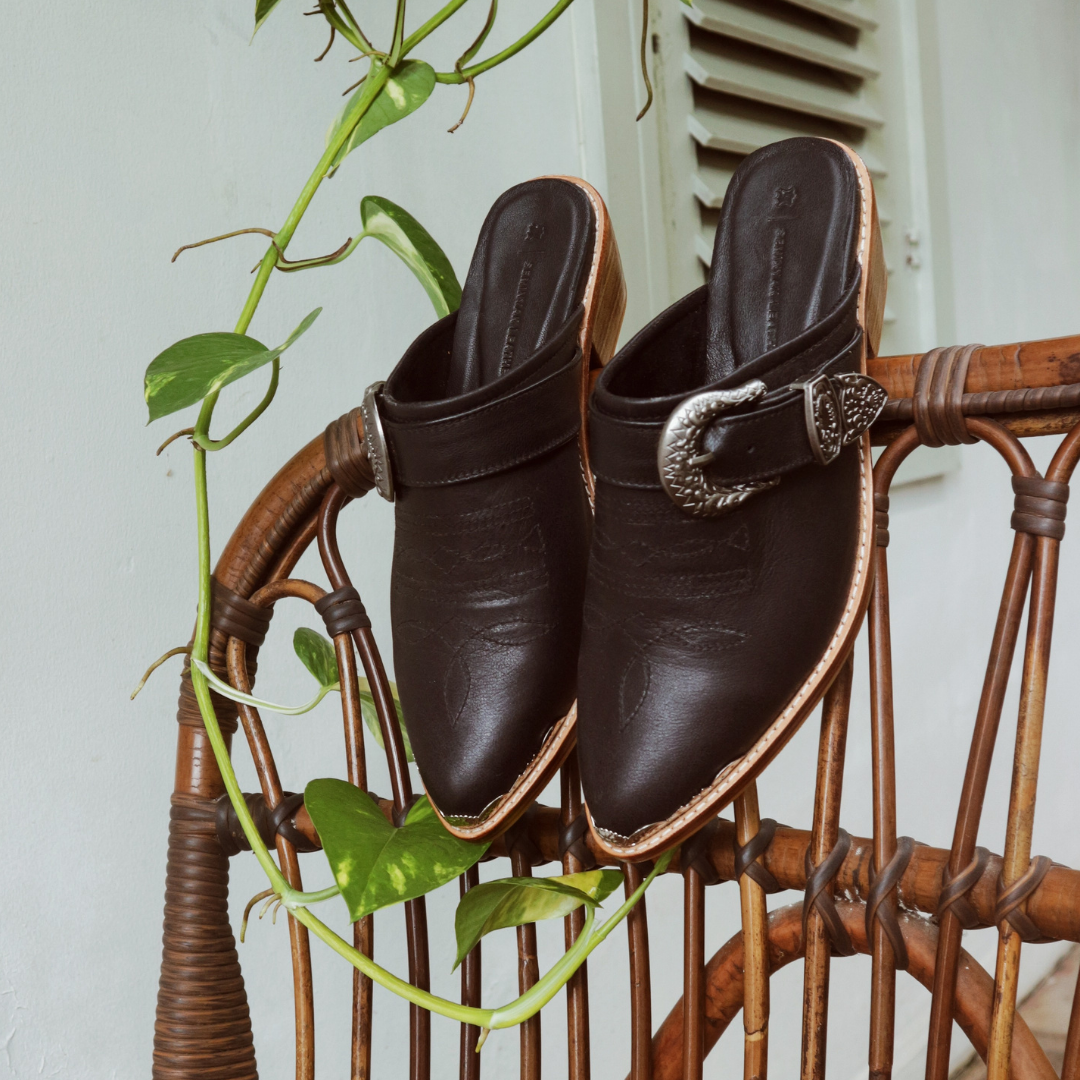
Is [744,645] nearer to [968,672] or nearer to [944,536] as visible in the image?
[944,536]

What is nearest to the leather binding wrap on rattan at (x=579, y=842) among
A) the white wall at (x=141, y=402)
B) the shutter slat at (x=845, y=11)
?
the white wall at (x=141, y=402)

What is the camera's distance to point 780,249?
41cm

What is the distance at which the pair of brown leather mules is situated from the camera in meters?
0.31

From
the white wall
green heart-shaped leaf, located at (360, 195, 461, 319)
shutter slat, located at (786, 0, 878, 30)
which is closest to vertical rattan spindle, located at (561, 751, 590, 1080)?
green heart-shaped leaf, located at (360, 195, 461, 319)

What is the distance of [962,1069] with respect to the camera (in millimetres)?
1624

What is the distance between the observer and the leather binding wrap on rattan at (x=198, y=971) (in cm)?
47

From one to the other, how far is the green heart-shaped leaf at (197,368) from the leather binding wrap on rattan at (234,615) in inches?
5.3

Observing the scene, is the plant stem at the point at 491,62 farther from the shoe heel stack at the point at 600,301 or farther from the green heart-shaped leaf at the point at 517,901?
the green heart-shaped leaf at the point at 517,901

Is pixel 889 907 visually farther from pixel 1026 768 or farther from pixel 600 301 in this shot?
pixel 600 301

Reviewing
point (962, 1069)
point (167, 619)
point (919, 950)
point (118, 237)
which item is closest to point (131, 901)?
point (167, 619)

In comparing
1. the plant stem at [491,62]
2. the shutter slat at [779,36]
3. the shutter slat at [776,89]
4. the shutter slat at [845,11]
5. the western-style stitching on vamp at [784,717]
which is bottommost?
the western-style stitching on vamp at [784,717]

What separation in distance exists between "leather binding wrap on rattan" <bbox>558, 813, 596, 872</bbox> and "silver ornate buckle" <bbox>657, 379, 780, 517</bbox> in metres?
0.15

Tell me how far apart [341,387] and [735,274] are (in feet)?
1.62

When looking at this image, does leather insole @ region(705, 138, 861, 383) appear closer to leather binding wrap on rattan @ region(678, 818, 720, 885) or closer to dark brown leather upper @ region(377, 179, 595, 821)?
dark brown leather upper @ region(377, 179, 595, 821)
